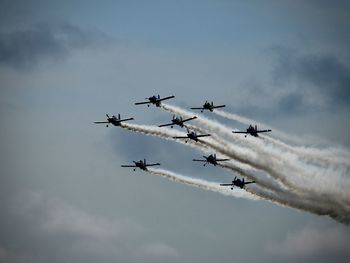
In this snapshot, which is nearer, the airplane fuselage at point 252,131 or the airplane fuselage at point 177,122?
the airplane fuselage at point 252,131

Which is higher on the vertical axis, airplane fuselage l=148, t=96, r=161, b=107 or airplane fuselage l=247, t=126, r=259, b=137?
airplane fuselage l=148, t=96, r=161, b=107

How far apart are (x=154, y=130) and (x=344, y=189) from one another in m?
29.8

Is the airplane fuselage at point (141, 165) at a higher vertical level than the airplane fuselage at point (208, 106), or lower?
lower

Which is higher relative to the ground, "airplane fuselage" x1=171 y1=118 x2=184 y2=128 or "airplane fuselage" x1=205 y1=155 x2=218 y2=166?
"airplane fuselage" x1=171 y1=118 x2=184 y2=128

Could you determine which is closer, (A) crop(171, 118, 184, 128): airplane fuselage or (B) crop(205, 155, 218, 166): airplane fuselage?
(A) crop(171, 118, 184, 128): airplane fuselage

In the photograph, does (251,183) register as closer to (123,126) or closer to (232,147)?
(232,147)

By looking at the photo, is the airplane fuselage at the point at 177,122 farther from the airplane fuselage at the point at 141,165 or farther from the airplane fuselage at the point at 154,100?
the airplane fuselage at the point at 141,165

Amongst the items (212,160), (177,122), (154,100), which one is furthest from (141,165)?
(154,100)

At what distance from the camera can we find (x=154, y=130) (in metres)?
190

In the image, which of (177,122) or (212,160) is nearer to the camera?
(177,122)

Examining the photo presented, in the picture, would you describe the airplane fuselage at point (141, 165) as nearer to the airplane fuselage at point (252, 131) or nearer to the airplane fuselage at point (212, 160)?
the airplane fuselage at point (212, 160)

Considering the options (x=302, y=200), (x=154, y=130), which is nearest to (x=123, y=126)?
(x=154, y=130)

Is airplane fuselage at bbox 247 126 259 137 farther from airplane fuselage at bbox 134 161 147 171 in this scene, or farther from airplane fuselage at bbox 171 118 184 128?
airplane fuselage at bbox 134 161 147 171

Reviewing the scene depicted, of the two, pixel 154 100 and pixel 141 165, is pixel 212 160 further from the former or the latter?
pixel 154 100
